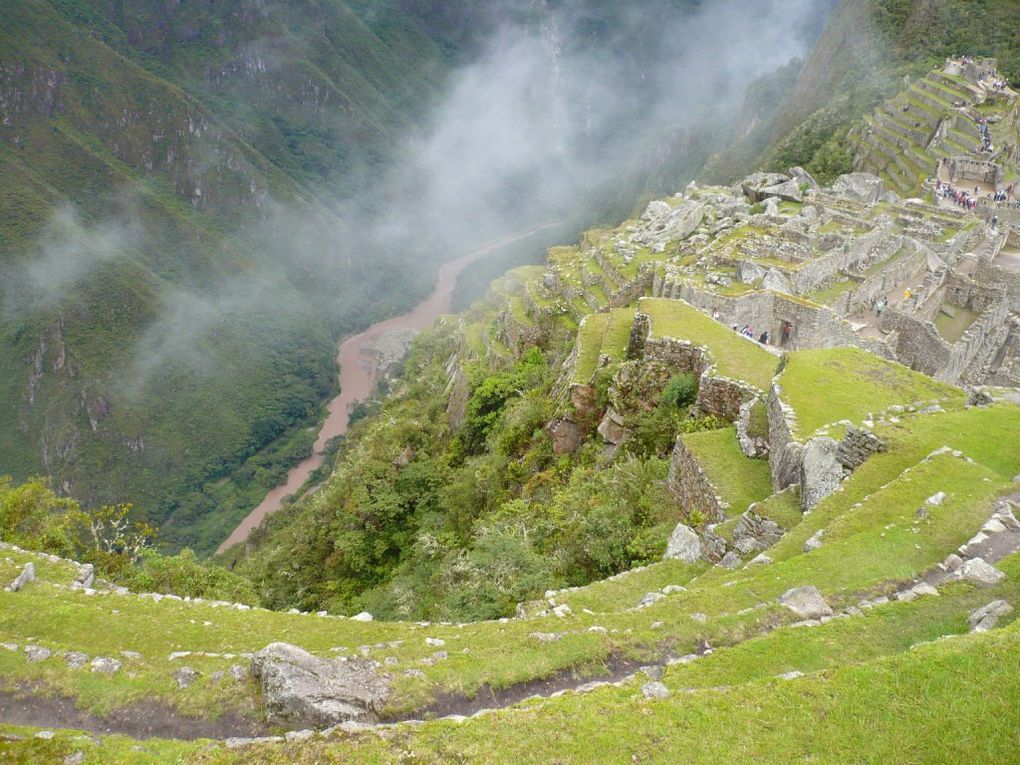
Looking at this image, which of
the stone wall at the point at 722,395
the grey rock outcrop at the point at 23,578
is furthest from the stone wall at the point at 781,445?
the grey rock outcrop at the point at 23,578

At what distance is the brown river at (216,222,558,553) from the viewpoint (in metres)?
102

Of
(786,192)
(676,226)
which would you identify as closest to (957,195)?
(786,192)

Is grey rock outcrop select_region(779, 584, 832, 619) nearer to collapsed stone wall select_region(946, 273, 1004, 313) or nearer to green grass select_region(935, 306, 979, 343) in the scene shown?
green grass select_region(935, 306, 979, 343)

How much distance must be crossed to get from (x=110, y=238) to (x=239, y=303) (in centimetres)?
3662

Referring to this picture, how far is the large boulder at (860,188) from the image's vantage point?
40.4m

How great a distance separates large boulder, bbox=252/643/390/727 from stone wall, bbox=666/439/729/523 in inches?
292

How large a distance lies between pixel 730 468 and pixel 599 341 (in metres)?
11.6

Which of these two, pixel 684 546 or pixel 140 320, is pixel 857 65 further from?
pixel 140 320

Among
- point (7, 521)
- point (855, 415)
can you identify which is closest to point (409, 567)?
point (7, 521)

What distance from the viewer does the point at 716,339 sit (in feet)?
62.4

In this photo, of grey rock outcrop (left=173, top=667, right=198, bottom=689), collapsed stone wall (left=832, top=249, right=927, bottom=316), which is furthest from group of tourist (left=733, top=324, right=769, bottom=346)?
grey rock outcrop (left=173, top=667, right=198, bottom=689)

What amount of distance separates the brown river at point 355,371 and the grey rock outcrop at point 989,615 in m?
90.7

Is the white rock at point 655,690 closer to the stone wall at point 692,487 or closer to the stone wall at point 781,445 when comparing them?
the stone wall at point 692,487

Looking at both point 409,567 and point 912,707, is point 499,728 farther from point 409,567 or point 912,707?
point 409,567
